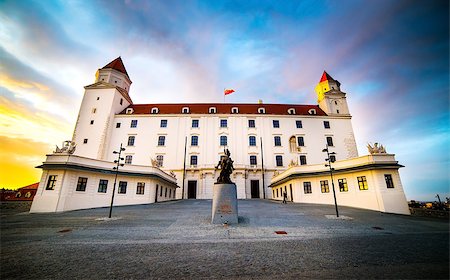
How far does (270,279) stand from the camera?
3.69 m

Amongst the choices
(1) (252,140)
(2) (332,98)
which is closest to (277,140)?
(1) (252,140)

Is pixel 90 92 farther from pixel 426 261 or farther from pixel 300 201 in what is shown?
pixel 426 261

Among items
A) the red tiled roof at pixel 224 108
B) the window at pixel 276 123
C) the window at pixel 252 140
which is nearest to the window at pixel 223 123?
the red tiled roof at pixel 224 108

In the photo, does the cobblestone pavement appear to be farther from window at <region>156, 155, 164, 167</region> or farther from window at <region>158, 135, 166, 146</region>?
window at <region>158, 135, 166, 146</region>

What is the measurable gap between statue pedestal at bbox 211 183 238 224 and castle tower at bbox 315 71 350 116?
123 ft

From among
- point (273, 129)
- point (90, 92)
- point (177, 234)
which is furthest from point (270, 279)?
point (90, 92)

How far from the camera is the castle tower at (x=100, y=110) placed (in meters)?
33.9

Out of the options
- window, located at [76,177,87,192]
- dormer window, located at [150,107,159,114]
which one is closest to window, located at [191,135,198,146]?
dormer window, located at [150,107,159,114]

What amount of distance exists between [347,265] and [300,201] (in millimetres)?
18414

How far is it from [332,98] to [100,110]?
4866 cm

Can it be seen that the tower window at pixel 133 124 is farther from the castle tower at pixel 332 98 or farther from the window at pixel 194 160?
the castle tower at pixel 332 98

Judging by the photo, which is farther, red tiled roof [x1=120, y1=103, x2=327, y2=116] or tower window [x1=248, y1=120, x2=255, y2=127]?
red tiled roof [x1=120, y1=103, x2=327, y2=116]

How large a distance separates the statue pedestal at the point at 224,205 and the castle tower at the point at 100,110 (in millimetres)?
32468

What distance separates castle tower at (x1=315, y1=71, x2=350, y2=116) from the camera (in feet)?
130
